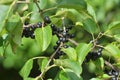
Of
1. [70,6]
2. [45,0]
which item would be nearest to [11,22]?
[70,6]

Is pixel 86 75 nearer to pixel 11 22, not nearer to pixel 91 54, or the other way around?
pixel 91 54

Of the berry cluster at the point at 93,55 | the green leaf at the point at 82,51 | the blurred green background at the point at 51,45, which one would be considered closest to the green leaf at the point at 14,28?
the green leaf at the point at 82,51

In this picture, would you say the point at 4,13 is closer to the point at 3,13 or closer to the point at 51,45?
the point at 3,13

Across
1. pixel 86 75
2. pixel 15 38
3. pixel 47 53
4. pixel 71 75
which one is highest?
pixel 15 38

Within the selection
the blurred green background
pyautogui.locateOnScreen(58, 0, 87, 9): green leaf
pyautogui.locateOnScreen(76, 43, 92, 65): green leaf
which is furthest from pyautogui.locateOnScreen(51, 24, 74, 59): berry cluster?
the blurred green background

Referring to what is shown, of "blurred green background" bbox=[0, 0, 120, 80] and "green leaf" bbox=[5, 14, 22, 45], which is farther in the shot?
"blurred green background" bbox=[0, 0, 120, 80]

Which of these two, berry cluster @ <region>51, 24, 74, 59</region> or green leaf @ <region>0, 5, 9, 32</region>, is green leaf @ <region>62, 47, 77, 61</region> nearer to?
berry cluster @ <region>51, 24, 74, 59</region>

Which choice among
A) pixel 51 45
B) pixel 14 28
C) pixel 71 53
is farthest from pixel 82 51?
pixel 51 45

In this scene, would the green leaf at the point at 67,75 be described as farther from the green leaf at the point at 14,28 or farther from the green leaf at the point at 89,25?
the green leaf at the point at 89,25
